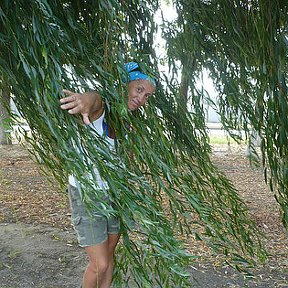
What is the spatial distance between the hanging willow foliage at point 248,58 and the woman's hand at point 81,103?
771 millimetres

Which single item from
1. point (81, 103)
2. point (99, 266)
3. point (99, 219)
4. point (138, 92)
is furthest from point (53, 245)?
point (81, 103)

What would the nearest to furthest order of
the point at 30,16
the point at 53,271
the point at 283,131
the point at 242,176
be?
the point at 30,16
the point at 283,131
the point at 53,271
the point at 242,176

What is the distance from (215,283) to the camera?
3.06 m

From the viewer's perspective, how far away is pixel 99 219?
1.95 metres

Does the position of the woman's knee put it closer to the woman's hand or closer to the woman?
the woman

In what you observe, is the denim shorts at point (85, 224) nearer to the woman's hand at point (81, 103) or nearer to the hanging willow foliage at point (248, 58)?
the woman's hand at point (81, 103)

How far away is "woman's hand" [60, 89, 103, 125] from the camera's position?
4.69 feet

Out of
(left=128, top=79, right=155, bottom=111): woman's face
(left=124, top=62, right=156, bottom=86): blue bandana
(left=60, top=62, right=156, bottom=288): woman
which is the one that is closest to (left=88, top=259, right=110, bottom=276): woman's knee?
(left=60, top=62, right=156, bottom=288): woman

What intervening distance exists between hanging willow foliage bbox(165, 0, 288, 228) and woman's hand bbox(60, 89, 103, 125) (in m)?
0.77

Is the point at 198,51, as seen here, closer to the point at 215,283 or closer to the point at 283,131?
the point at 283,131

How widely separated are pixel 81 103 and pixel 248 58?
0.89m

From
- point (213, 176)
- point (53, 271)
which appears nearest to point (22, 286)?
point (53, 271)

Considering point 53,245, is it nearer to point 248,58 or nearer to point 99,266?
point 99,266

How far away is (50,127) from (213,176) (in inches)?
40.0
